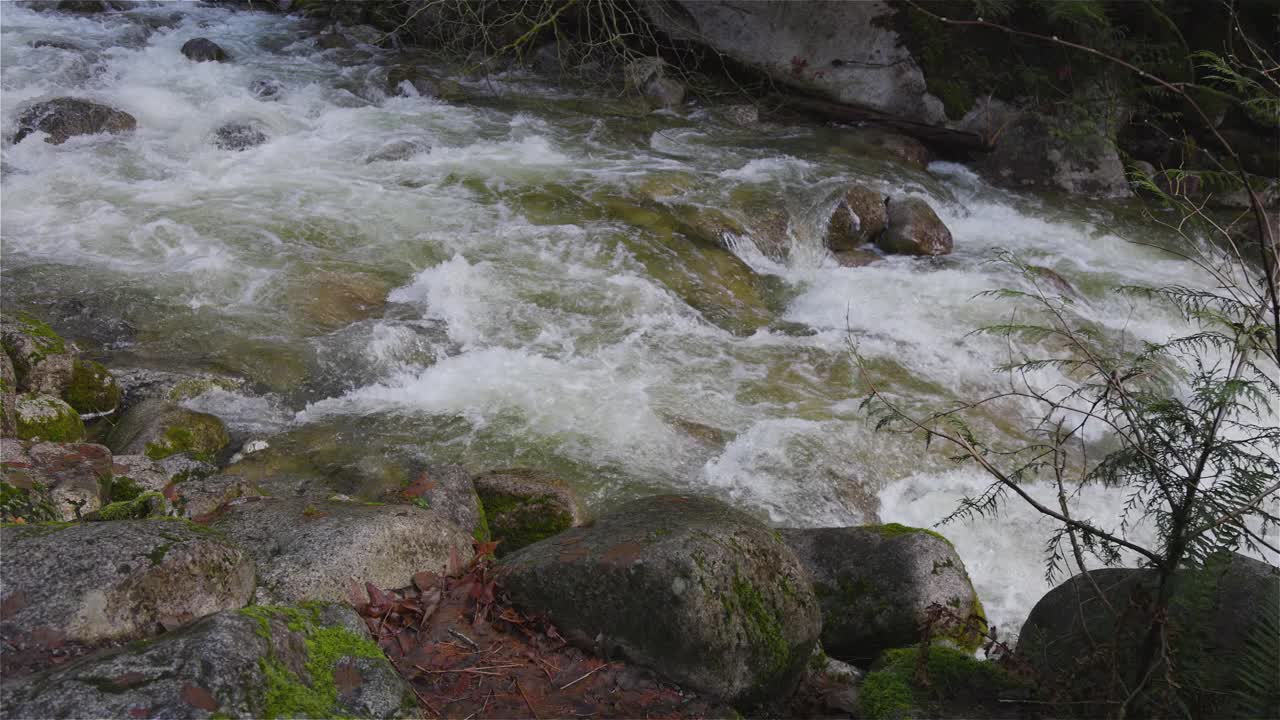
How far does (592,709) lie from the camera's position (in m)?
3.00

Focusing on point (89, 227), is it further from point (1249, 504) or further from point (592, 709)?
point (1249, 504)

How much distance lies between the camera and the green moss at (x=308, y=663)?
7.03ft

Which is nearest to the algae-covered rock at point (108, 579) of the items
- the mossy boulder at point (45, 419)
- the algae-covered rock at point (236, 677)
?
the algae-covered rock at point (236, 677)

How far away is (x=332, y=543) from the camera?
133 inches

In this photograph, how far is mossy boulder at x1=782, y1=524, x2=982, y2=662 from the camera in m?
4.15

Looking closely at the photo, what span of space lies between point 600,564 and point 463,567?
2.40ft

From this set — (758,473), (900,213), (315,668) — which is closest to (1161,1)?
(900,213)

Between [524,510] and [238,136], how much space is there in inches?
297

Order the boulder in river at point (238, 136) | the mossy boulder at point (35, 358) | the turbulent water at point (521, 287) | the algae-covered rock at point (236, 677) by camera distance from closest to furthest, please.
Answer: the algae-covered rock at point (236, 677) → the mossy boulder at point (35, 358) → the turbulent water at point (521, 287) → the boulder in river at point (238, 136)

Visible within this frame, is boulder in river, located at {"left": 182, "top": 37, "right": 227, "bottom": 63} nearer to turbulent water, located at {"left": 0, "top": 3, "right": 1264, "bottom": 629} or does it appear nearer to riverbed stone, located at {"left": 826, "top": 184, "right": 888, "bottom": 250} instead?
turbulent water, located at {"left": 0, "top": 3, "right": 1264, "bottom": 629}

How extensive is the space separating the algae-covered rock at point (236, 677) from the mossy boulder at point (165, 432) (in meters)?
3.08

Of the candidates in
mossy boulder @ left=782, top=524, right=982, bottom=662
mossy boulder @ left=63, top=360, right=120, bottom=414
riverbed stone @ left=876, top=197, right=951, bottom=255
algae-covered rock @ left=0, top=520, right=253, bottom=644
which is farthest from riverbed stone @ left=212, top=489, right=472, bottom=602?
riverbed stone @ left=876, top=197, right=951, bottom=255

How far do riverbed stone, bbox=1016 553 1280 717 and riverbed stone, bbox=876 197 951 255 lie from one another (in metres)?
6.99

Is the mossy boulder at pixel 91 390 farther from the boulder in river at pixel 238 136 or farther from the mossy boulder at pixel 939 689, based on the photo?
the mossy boulder at pixel 939 689
